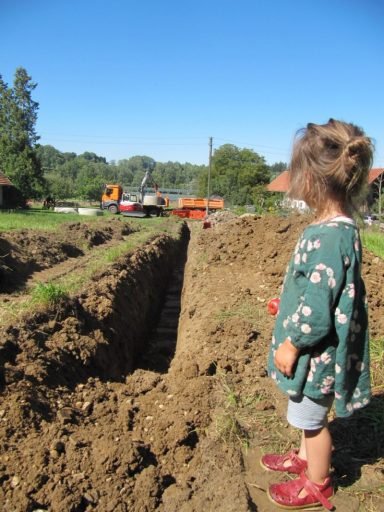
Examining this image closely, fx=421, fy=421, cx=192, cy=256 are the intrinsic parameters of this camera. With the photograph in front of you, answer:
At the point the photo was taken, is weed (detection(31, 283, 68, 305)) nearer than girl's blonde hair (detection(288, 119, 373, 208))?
No

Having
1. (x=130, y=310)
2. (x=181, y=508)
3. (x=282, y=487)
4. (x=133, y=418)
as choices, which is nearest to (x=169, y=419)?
(x=133, y=418)

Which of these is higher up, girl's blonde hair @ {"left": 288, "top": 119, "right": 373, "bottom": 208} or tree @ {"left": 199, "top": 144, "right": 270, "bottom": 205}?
tree @ {"left": 199, "top": 144, "right": 270, "bottom": 205}

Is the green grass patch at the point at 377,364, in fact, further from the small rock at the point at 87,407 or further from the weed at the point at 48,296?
the weed at the point at 48,296

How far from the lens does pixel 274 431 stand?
10.9ft

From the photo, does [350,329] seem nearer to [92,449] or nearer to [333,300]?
[333,300]

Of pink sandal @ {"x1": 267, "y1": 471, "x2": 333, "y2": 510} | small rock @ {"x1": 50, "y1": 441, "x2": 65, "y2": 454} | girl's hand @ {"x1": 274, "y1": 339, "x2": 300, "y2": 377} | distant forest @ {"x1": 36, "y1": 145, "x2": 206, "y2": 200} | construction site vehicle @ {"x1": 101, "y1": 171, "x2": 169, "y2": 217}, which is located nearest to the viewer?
girl's hand @ {"x1": 274, "y1": 339, "x2": 300, "y2": 377}

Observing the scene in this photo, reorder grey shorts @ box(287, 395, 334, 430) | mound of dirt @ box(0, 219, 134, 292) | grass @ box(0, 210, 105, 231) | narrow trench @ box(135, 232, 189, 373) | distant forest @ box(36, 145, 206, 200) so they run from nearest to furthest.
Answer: grey shorts @ box(287, 395, 334, 430) < narrow trench @ box(135, 232, 189, 373) < mound of dirt @ box(0, 219, 134, 292) < grass @ box(0, 210, 105, 231) < distant forest @ box(36, 145, 206, 200)

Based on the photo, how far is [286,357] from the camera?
2.23 metres

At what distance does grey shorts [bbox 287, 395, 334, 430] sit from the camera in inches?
93.0

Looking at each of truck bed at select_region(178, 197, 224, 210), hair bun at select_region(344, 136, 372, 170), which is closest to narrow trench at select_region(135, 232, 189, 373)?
hair bun at select_region(344, 136, 372, 170)

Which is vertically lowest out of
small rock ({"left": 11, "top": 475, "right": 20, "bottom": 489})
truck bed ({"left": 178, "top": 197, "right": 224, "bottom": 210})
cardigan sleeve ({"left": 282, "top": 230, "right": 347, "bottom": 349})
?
small rock ({"left": 11, "top": 475, "right": 20, "bottom": 489})

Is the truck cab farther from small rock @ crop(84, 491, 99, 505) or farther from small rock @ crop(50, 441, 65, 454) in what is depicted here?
small rock @ crop(84, 491, 99, 505)

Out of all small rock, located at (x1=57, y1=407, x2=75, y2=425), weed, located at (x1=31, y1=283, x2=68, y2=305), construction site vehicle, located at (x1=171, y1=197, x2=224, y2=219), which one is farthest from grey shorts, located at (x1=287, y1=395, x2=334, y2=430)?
construction site vehicle, located at (x1=171, y1=197, x2=224, y2=219)

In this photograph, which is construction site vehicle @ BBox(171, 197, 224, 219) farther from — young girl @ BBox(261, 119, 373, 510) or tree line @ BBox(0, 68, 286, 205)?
young girl @ BBox(261, 119, 373, 510)
